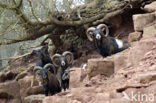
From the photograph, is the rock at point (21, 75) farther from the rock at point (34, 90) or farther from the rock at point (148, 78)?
the rock at point (148, 78)

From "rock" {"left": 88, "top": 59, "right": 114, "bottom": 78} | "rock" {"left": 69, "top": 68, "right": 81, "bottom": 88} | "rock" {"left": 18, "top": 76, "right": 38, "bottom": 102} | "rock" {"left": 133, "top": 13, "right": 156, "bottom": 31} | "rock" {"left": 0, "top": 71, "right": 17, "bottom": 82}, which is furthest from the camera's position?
"rock" {"left": 0, "top": 71, "right": 17, "bottom": 82}

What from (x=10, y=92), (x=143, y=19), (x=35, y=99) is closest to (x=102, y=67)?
(x=143, y=19)

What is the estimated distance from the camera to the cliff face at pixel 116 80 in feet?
11.4

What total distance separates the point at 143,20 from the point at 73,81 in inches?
116

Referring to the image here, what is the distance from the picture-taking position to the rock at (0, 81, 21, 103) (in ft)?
35.1

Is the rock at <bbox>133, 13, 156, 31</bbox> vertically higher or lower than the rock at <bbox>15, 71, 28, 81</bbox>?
higher

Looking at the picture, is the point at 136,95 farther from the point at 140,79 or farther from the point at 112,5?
the point at 112,5

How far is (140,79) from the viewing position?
360 centimetres

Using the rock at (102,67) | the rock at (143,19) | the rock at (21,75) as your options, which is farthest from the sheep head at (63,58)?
the rock at (21,75)

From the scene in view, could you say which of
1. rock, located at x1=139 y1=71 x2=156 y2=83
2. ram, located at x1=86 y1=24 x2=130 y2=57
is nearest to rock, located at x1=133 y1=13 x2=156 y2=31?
ram, located at x1=86 y1=24 x2=130 y2=57

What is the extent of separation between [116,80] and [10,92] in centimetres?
707

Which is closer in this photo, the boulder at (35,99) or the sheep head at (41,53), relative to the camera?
the boulder at (35,99)

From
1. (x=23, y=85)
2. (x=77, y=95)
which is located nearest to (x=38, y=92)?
(x=23, y=85)

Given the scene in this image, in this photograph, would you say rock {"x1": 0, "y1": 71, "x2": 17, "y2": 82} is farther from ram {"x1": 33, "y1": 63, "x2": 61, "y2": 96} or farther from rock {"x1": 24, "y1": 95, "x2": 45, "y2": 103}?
ram {"x1": 33, "y1": 63, "x2": 61, "y2": 96}
